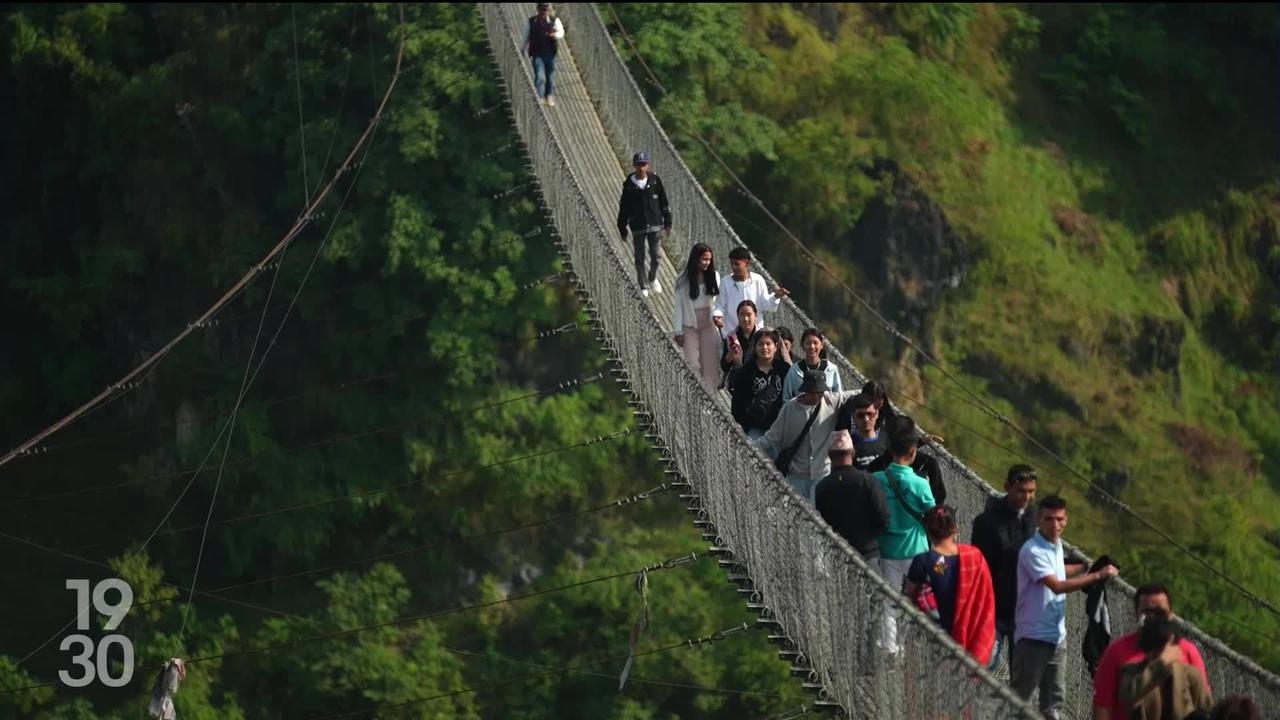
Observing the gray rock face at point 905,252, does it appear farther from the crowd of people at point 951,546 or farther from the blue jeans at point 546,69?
the crowd of people at point 951,546

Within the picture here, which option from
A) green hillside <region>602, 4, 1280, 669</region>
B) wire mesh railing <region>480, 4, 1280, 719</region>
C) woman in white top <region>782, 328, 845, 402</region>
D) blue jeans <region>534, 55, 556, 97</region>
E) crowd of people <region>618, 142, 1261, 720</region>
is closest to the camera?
crowd of people <region>618, 142, 1261, 720</region>

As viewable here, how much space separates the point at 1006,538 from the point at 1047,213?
1942cm

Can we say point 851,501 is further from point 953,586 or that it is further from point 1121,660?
point 1121,660

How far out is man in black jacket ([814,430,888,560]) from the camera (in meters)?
10.8

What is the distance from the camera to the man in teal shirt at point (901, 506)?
1089 cm

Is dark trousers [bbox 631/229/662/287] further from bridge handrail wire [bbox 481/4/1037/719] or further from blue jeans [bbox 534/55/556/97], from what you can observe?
blue jeans [bbox 534/55/556/97]

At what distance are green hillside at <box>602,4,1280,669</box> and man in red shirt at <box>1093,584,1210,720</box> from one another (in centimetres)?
1539

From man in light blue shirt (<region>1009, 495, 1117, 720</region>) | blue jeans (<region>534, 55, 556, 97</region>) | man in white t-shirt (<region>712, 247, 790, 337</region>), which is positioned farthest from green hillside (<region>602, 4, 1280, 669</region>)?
man in light blue shirt (<region>1009, 495, 1117, 720</region>)

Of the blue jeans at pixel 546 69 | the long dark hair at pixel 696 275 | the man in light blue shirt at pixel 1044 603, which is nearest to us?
the man in light blue shirt at pixel 1044 603

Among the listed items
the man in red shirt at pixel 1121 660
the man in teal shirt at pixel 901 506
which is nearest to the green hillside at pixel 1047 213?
the man in teal shirt at pixel 901 506

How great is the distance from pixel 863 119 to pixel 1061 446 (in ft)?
14.8

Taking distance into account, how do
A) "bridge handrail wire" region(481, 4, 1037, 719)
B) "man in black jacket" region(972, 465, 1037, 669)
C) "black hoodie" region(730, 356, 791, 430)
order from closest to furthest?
"bridge handrail wire" region(481, 4, 1037, 719) < "man in black jacket" region(972, 465, 1037, 669) < "black hoodie" region(730, 356, 791, 430)

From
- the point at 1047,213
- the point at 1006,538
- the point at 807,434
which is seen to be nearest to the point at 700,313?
the point at 807,434

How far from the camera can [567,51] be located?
24.1 meters
